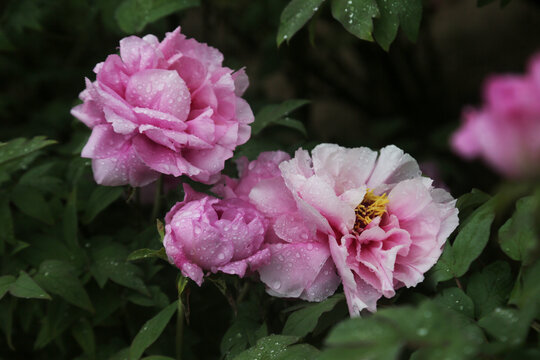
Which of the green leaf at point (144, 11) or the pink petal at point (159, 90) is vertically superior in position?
the pink petal at point (159, 90)

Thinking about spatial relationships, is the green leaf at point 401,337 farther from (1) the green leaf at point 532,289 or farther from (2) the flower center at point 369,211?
(2) the flower center at point 369,211

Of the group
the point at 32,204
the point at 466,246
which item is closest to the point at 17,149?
the point at 32,204

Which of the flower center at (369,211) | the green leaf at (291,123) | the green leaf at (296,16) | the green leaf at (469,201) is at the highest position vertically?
the green leaf at (296,16)

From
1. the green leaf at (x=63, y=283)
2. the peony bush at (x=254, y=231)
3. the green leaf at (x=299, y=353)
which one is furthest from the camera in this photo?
the green leaf at (x=63, y=283)

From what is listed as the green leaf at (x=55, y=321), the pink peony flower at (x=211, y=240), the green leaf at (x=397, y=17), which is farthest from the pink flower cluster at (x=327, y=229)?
the green leaf at (x=55, y=321)

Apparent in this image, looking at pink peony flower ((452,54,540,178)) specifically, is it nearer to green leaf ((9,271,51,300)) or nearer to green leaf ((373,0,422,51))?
green leaf ((373,0,422,51))

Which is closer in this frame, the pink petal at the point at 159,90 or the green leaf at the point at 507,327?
the green leaf at the point at 507,327

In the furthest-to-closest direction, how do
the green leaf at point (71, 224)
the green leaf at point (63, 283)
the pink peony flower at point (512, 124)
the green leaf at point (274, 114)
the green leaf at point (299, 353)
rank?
the green leaf at point (274, 114) < the green leaf at point (71, 224) < the green leaf at point (63, 283) < the green leaf at point (299, 353) < the pink peony flower at point (512, 124)
